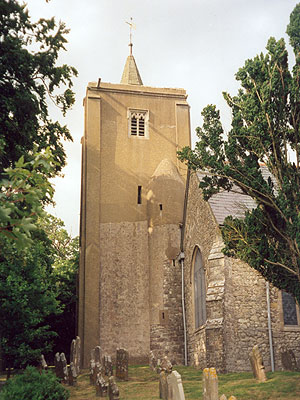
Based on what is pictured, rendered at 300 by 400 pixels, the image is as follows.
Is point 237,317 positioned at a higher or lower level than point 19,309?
lower

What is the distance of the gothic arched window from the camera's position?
20.7 metres

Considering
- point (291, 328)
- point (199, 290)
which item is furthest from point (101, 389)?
point (199, 290)

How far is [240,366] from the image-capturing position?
54.6 ft

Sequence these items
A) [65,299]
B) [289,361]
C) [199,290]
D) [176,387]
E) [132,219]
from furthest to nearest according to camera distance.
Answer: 1. [65,299]
2. [132,219]
3. [199,290]
4. [289,361]
5. [176,387]

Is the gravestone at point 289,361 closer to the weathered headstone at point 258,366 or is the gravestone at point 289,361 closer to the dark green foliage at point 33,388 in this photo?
the weathered headstone at point 258,366

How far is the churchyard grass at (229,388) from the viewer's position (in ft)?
42.5

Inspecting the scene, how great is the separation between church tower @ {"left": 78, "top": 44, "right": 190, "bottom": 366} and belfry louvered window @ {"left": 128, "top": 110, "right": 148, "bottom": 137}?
2.3 inches

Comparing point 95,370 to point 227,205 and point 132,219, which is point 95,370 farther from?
point 132,219

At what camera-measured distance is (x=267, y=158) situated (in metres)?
12.5

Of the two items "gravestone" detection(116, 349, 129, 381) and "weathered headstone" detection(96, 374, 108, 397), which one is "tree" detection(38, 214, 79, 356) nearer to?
"gravestone" detection(116, 349, 129, 381)

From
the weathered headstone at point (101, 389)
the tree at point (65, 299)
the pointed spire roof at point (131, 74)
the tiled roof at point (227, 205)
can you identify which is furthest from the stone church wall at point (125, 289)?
the pointed spire roof at point (131, 74)

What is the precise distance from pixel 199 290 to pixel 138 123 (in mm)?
11870

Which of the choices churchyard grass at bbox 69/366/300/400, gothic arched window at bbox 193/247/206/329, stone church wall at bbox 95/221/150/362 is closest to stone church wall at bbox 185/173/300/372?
churchyard grass at bbox 69/366/300/400

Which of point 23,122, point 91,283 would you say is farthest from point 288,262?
point 91,283
